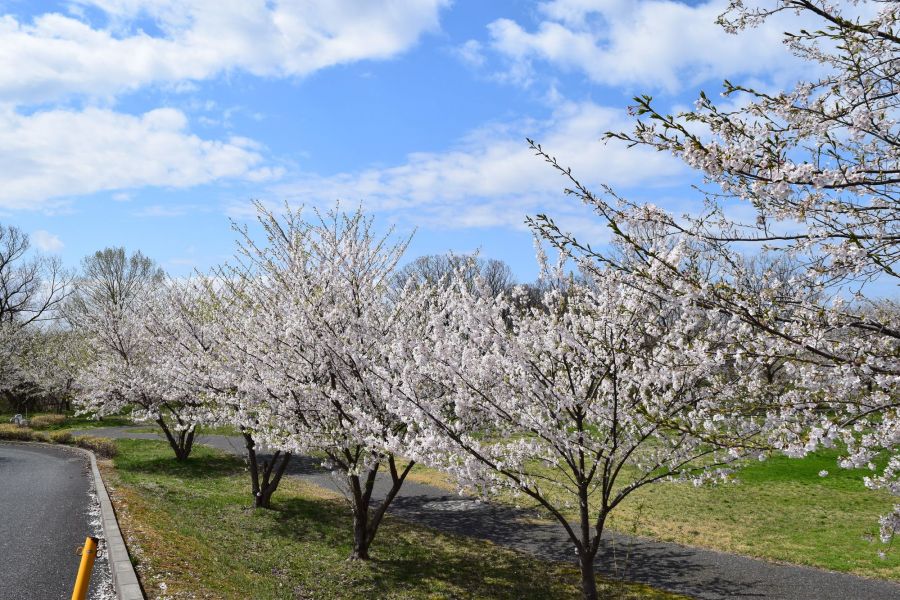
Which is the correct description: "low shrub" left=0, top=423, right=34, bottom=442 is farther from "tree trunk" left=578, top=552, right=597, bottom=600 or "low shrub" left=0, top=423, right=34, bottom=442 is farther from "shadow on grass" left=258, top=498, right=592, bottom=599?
"tree trunk" left=578, top=552, right=597, bottom=600

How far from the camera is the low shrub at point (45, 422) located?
33419 mm

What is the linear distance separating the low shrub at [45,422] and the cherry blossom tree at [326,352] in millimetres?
29050

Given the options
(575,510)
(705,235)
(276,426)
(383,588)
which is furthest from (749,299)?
(575,510)

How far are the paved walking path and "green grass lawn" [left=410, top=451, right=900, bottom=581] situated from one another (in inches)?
22.7

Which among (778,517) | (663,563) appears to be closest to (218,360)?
(663,563)

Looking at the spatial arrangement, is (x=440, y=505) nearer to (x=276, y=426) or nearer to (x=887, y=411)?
(x=276, y=426)

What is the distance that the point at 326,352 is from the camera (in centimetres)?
1037

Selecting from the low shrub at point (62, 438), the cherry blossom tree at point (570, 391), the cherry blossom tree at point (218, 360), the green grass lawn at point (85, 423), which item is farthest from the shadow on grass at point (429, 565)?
the green grass lawn at point (85, 423)

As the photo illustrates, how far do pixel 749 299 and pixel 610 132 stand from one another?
173 cm

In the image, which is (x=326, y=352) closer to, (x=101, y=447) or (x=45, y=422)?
(x=101, y=447)

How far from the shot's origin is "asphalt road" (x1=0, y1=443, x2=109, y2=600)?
7848 millimetres

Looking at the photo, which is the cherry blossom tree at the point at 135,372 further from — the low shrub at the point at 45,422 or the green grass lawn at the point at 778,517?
the green grass lawn at the point at 778,517

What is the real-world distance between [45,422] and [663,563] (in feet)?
124

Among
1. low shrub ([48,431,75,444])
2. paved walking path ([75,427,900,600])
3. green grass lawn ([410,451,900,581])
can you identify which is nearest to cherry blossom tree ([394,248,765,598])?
green grass lawn ([410,451,900,581])
